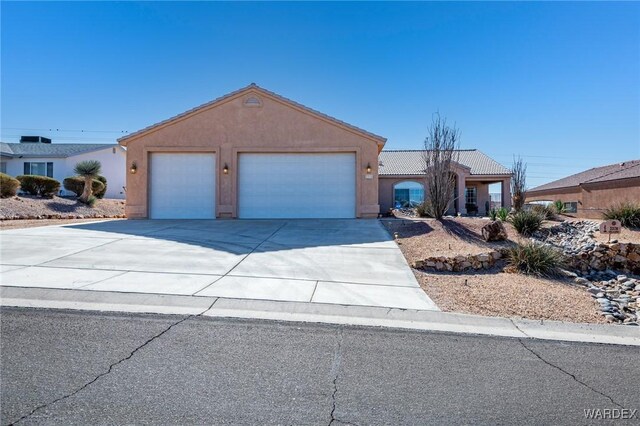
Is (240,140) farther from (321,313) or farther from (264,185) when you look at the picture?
(321,313)

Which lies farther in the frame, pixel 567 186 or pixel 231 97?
pixel 567 186

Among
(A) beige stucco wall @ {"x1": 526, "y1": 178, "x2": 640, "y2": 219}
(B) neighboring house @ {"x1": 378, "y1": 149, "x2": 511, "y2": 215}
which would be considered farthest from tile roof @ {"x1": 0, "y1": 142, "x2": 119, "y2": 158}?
(A) beige stucco wall @ {"x1": 526, "y1": 178, "x2": 640, "y2": 219}

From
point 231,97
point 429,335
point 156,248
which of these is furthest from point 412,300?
point 231,97

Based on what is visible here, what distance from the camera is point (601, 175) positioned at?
27.6 m

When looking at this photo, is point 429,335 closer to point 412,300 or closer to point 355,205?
point 412,300

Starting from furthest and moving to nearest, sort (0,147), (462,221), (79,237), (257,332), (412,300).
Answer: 1. (0,147)
2. (462,221)
3. (79,237)
4. (412,300)
5. (257,332)

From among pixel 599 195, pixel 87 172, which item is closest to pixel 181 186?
pixel 87 172

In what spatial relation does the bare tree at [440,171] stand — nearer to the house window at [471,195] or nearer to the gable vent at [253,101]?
the gable vent at [253,101]

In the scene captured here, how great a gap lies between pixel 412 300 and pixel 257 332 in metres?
2.71

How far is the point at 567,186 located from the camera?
31.4 m

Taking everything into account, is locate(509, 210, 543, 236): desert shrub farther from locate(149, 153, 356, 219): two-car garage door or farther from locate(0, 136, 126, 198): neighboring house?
locate(0, 136, 126, 198): neighboring house

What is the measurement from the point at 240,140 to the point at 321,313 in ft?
39.9

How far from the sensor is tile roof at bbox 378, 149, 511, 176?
24375 millimetres

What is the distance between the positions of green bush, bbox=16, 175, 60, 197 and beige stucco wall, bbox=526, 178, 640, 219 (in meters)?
31.5
